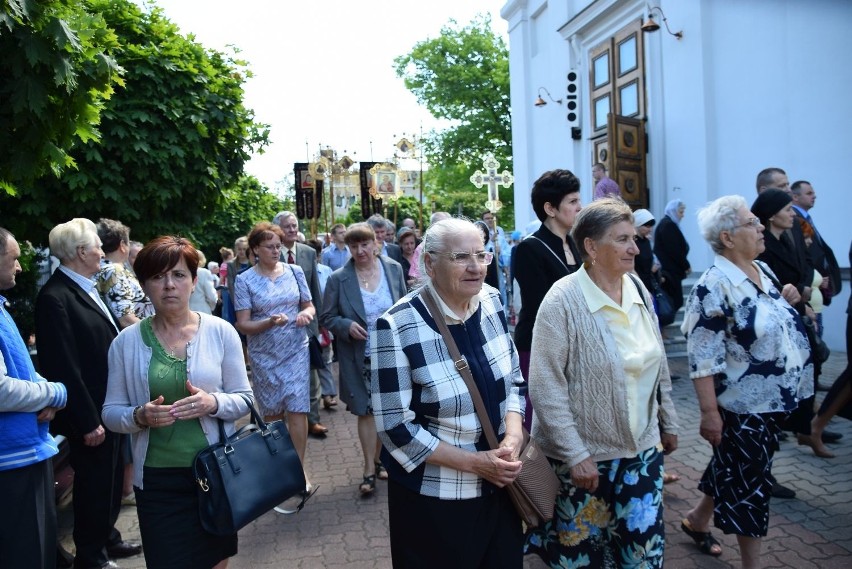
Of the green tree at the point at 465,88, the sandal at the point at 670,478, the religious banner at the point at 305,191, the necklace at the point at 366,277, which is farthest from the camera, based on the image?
the green tree at the point at 465,88

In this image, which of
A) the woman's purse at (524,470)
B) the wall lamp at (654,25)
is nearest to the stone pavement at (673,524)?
the woman's purse at (524,470)

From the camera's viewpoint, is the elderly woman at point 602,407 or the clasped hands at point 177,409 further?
the elderly woman at point 602,407

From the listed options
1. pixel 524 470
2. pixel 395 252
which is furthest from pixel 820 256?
pixel 395 252

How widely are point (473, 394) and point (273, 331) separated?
2946 mm

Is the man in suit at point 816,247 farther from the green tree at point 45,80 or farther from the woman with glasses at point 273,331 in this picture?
the green tree at point 45,80

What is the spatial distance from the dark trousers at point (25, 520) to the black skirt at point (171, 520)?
517 mm

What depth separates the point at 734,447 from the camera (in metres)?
3.51

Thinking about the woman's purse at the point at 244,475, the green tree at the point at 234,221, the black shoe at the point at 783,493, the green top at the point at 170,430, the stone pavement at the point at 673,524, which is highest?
the green tree at the point at 234,221

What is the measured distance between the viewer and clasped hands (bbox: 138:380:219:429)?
2691 millimetres

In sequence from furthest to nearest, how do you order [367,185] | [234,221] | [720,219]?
[234,221] < [367,185] < [720,219]

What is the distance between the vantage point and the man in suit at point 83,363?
3.71 m

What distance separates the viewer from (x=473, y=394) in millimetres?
2488

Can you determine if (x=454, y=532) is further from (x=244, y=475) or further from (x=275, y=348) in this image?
(x=275, y=348)

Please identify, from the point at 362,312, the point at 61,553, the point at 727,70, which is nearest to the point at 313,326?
the point at 362,312
